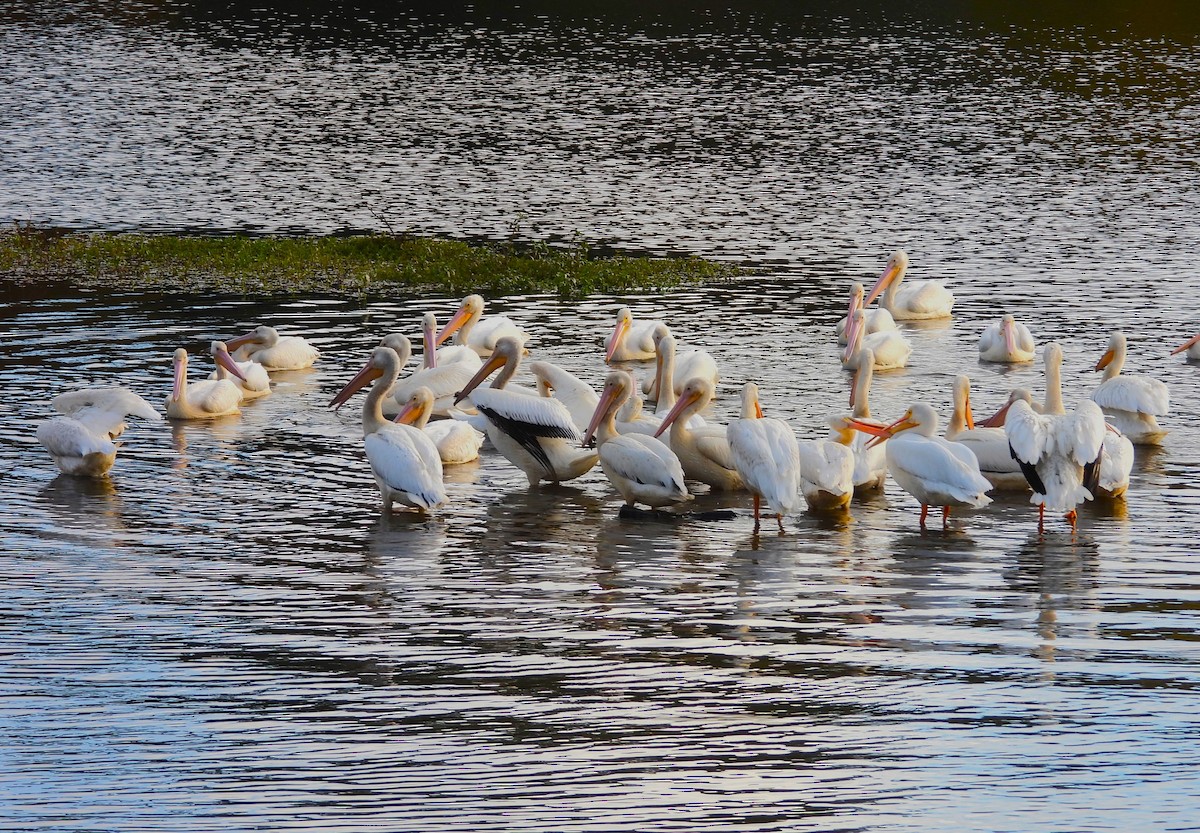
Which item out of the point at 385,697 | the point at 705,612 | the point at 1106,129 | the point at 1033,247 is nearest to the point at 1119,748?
the point at 705,612

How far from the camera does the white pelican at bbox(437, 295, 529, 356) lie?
14.5m

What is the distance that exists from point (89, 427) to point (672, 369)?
3964mm

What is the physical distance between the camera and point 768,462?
9898mm

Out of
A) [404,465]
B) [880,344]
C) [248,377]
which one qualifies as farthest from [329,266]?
[404,465]

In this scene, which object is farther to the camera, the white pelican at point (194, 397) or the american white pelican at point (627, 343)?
the american white pelican at point (627, 343)

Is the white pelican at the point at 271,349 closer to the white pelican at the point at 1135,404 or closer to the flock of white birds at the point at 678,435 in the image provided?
the flock of white birds at the point at 678,435

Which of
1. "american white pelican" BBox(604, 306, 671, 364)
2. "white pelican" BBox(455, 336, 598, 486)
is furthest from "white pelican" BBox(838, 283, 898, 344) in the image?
"white pelican" BBox(455, 336, 598, 486)

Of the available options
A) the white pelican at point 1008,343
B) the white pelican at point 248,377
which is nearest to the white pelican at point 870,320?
the white pelican at point 1008,343

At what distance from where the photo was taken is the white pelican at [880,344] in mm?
14039

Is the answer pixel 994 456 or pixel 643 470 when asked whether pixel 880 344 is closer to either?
pixel 994 456

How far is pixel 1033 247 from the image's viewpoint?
20.2 metres

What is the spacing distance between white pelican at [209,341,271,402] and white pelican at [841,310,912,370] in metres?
A: 4.74

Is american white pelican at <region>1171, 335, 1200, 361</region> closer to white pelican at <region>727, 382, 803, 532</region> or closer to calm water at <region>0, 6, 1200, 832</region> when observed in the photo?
calm water at <region>0, 6, 1200, 832</region>

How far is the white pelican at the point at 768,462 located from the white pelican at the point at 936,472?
0.62m
